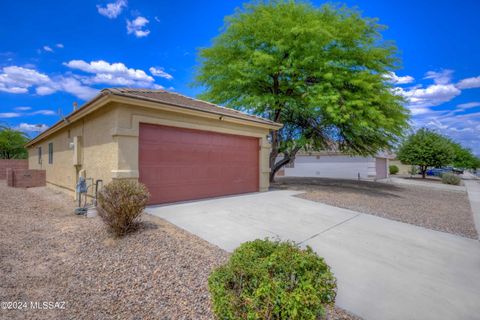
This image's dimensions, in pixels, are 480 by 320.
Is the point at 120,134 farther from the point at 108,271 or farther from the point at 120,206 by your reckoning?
the point at 108,271

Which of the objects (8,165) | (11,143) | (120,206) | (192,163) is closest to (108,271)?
Result: (120,206)

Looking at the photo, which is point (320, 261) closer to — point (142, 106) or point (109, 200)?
point (109, 200)

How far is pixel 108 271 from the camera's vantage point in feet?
12.4

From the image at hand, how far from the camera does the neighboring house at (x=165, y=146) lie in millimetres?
6965

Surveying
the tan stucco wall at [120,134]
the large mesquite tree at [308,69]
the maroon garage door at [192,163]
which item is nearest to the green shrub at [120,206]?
the tan stucco wall at [120,134]

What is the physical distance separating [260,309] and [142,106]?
6583 millimetres

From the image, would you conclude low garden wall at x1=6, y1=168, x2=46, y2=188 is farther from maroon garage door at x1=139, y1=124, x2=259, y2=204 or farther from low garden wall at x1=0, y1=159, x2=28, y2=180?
maroon garage door at x1=139, y1=124, x2=259, y2=204

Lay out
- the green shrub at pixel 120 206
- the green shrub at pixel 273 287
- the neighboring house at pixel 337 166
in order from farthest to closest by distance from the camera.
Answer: the neighboring house at pixel 337 166 → the green shrub at pixel 120 206 → the green shrub at pixel 273 287

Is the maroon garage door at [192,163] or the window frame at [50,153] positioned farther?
the window frame at [50,153]

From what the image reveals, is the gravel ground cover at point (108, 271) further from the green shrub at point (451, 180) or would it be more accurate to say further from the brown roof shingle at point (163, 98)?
the green shrub at point (451, 180)

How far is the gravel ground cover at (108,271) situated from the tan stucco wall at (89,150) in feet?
7.67

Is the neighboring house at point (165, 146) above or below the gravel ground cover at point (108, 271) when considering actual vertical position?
above

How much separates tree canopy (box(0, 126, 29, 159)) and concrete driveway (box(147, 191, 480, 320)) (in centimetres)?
3213

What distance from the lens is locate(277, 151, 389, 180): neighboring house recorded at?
25328 millimetres
